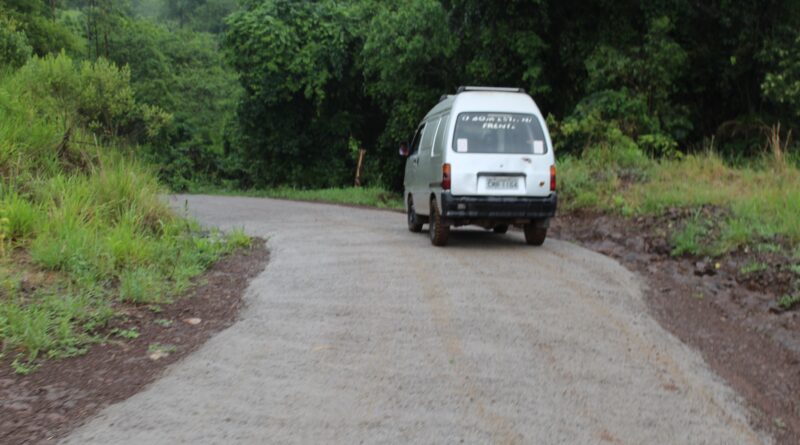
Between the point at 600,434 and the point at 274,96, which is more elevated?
the point at 274,96

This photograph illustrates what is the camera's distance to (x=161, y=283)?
299 inches

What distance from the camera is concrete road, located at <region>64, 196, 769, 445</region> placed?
432 cm

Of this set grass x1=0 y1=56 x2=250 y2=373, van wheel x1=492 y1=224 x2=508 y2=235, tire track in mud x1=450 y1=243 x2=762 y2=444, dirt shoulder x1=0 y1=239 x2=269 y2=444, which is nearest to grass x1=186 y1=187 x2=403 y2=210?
van wheel x1=492 y1=224 x2=508 y2=235

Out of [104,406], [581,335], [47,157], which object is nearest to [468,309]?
[581,335]

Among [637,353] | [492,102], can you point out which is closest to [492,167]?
[492,102]

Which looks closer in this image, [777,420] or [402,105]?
[777,420]

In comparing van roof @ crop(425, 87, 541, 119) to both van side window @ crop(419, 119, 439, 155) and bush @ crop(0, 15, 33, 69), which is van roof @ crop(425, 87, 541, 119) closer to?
van side window @ crop(419, 119, 439, 155)

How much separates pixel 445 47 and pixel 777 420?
19.5 m

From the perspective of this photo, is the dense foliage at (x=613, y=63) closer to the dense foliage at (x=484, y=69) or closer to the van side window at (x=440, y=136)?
the dense foliage at (x=484, y=69)

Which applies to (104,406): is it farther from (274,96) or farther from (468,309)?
(274,96)

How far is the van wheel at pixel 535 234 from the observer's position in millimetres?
10867

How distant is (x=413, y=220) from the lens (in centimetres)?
1284

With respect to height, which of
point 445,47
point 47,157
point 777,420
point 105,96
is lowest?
point 777,420

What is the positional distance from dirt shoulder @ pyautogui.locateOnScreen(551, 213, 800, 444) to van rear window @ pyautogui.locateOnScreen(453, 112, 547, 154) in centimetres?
185
